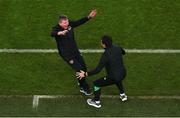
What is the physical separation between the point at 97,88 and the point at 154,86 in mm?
1979

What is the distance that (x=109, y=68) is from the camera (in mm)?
14984

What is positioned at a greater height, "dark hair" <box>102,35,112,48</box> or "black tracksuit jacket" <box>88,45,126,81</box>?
"dark hair" <box>102,35,112,48</box>

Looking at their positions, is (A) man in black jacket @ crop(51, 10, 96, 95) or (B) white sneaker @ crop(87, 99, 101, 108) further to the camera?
(B) white sneaker @ crop(87, 99, 101, 108)

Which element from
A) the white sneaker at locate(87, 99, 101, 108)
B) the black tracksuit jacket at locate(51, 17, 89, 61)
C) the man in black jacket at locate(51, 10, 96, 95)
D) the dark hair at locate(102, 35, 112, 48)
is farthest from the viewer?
the white sneaker at locate(87, 99, 101, 108)

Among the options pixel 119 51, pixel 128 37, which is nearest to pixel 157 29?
pixel 128 37

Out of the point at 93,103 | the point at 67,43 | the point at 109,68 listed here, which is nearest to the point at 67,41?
the point at 67,43

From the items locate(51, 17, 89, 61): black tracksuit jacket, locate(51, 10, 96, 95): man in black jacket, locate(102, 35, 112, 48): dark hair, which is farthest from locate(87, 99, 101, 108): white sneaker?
locate(102, 35, 112, 48): dark hair

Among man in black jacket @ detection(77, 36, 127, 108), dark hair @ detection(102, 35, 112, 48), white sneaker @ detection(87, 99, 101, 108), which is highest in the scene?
dark hair @ detection(102, 35, 112, 48)

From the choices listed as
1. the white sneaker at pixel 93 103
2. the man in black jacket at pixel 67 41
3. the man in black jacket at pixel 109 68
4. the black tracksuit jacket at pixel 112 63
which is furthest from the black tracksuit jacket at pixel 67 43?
the white sneaker at pixel 93 103

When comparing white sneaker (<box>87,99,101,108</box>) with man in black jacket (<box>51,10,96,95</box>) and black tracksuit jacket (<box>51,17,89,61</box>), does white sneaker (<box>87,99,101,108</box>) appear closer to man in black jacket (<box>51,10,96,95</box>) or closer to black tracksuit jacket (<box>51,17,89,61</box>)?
man in black jacket (<box>51,10,96,95</box>)

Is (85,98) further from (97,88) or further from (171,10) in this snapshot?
(171,10)

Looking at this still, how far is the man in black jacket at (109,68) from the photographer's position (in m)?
14.7

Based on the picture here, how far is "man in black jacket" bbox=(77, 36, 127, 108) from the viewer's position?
48.3ft

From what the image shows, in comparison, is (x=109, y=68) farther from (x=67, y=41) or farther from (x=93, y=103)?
(x=67, y=41)
